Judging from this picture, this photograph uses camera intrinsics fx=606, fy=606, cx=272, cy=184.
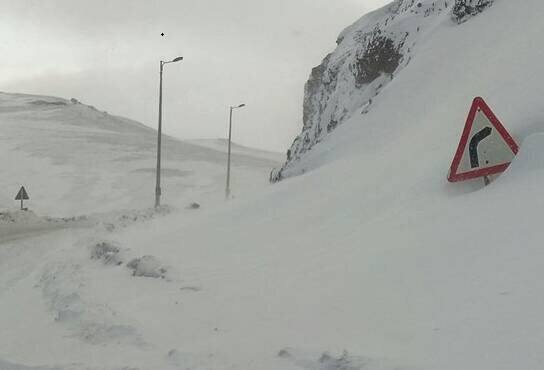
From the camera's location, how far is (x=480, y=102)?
708 centimetres

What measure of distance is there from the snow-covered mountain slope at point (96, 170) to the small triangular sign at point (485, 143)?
24232 millimetres

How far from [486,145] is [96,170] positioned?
38.6 metres

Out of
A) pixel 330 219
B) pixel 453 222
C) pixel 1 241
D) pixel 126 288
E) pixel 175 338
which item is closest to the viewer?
pixel 175 338

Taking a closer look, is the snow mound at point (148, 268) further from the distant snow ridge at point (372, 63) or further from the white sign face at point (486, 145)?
the distant snow ridge at point (372, 63)

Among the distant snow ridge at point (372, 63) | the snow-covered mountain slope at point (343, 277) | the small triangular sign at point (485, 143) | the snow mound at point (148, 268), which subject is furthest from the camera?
the distant snow ridge at point (372, 63)

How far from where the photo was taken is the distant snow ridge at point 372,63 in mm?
18703

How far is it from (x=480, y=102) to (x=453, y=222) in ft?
5.31

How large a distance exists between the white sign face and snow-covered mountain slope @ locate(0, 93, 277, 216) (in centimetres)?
2427

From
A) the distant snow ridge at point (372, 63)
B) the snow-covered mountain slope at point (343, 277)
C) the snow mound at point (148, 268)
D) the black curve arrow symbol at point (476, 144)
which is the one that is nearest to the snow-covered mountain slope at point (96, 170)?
the distant snow ridge at point (372, 63)

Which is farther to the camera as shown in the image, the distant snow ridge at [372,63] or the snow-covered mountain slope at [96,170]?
the snow-covered mountain slope at [96,170]

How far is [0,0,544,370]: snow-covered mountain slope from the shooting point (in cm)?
421

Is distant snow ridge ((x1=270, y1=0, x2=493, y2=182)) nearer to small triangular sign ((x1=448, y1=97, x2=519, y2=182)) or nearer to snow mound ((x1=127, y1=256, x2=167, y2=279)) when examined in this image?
snow mound ((x1=127, y1=256, x2=167, y2=279))

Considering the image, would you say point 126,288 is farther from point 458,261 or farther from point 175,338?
point 458,261

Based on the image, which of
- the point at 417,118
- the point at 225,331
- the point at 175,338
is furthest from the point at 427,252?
the point at 417,118
